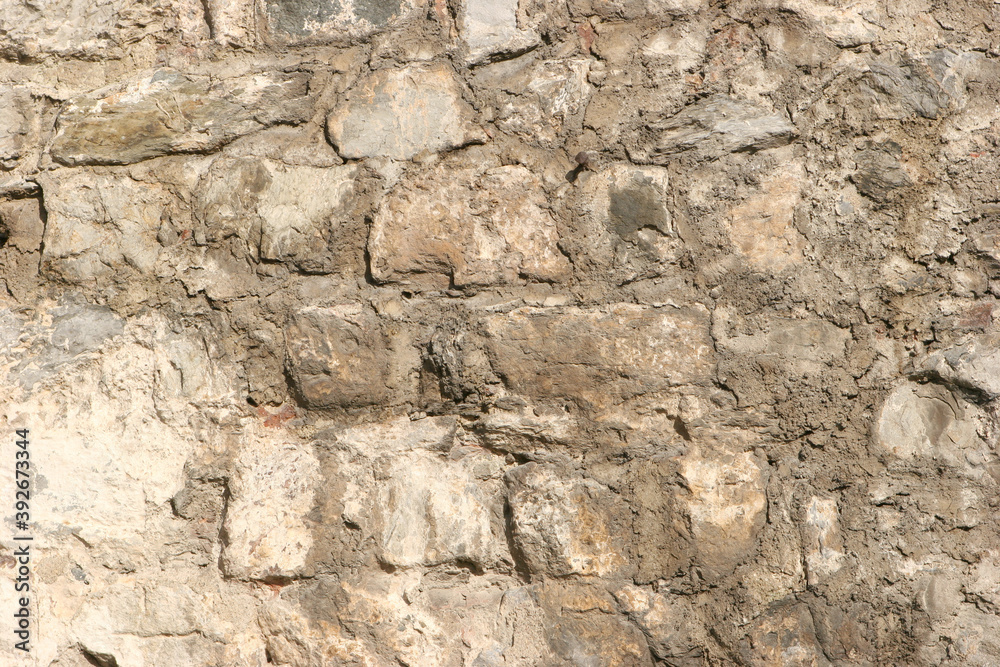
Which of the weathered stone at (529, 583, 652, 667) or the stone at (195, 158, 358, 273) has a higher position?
the stone at (195, 158, 358, 273)

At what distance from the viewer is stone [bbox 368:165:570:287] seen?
1411 millimetres

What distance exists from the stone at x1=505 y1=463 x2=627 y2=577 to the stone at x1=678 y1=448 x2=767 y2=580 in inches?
5.4

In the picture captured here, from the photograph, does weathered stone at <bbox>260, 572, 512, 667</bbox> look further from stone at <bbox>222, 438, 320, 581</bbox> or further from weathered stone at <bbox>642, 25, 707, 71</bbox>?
weathered stone at <bbox>642, 25, 707, 71</bbox>

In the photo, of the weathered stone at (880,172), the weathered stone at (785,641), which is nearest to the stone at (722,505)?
the weathered stone at (785,641)

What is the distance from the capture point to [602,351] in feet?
4.50

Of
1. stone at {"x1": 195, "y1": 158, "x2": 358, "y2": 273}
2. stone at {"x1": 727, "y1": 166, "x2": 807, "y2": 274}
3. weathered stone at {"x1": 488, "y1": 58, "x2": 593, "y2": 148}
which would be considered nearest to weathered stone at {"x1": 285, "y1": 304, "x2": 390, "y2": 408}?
stone at {"x1": 195, "y1": 158, "x2": 358, "y2": 273}

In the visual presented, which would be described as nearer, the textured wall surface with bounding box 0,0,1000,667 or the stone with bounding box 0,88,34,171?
the textured wall surface with bounding box 0,0,1000,667

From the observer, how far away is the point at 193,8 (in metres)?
1.49

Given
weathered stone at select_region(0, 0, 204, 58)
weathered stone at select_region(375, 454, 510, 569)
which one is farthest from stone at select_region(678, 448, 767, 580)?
weathered stone at select_region(0, 0, 204, 58)

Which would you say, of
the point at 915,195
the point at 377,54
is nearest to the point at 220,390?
the point at 377,54

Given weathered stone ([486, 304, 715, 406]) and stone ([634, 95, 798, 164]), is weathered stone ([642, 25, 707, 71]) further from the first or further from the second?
weathered stone ([486, 304, 715, 406])

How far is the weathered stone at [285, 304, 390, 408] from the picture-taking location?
1.40 metres

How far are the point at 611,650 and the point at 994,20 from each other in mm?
1376

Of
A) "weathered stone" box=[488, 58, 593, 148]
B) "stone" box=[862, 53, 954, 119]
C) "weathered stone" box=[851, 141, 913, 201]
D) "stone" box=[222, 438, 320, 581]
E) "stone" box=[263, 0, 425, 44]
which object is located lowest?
"stone" box=[222, 438, 320, 581]
